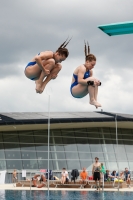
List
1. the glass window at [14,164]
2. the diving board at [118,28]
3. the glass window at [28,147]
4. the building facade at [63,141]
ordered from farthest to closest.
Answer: the glass window at [28,147] → the building facade at [63,141] → the glass window at [14,164] → the diving board at [118,28]

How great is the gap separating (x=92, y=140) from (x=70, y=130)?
268cm

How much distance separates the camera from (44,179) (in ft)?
115

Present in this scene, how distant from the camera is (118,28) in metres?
6.46

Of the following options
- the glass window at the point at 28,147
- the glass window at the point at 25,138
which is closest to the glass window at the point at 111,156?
the glass window at the point at 28,147

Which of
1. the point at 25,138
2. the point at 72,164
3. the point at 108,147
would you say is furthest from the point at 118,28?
the point at 108,147

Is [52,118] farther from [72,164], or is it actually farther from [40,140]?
[72,164]

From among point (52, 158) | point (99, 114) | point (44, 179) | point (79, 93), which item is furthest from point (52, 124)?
point (79, 93)

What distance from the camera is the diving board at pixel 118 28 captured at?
6.39m

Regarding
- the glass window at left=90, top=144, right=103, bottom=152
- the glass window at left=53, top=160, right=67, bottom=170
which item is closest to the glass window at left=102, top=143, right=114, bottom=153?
the glass window at left=90, top=144, right=103, bottom=152

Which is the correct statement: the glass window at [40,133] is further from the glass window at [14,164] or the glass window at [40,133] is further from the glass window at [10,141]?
the glass window at [14,164]

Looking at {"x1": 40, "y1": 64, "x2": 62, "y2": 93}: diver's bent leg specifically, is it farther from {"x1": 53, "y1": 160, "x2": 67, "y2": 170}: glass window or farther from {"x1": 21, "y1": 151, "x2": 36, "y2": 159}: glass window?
{"x1": 53, "y1": 160, "x2": 67, "y2": 170}: glass window

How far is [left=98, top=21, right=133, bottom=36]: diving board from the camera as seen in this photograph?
21.0 feet

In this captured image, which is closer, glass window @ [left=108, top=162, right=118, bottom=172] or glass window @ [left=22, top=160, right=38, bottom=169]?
glass window @ [left=22, top=160, right=38, bottom=169]

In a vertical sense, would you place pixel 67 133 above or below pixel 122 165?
above
